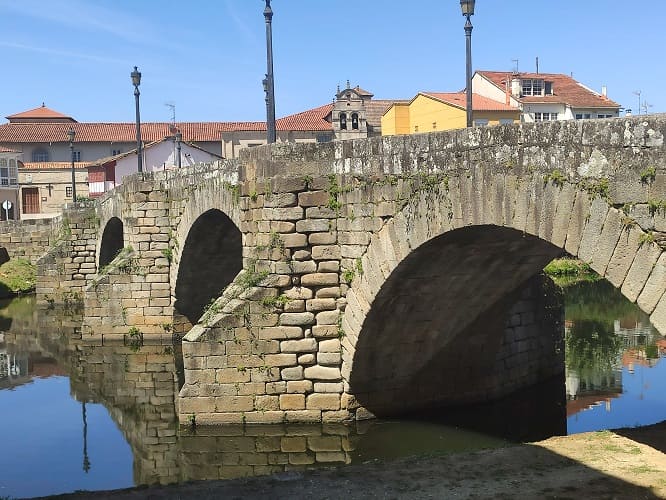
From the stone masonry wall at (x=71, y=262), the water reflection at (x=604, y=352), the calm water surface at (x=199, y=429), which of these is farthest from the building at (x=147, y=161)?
the calm water surface at (x=199, y=429)

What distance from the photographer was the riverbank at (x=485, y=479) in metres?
8.51

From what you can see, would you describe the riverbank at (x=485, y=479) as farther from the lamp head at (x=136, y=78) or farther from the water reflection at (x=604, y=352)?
the lamp head at (x=136, y=78)

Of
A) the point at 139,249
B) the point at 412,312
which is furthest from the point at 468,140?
the point at 139,249

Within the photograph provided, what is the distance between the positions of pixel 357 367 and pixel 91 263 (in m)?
20.2

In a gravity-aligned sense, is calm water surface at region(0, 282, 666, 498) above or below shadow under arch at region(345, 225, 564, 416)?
below

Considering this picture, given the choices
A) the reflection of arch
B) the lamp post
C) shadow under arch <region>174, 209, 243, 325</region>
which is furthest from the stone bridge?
the reflection of arch

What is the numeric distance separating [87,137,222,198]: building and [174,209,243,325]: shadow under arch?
21344 millimetres

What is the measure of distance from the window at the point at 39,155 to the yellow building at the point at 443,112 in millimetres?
28565

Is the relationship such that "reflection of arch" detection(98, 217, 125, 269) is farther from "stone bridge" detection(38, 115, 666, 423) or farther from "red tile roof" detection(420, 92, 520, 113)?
"red tile roof" detection(420, 92, 520, 113)

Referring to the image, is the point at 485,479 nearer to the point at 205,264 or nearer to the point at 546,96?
the point at 205,264

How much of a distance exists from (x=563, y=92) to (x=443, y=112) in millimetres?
9237

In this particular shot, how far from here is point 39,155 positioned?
2388 inches

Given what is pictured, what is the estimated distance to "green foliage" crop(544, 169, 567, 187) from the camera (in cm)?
778

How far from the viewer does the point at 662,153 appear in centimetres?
680
